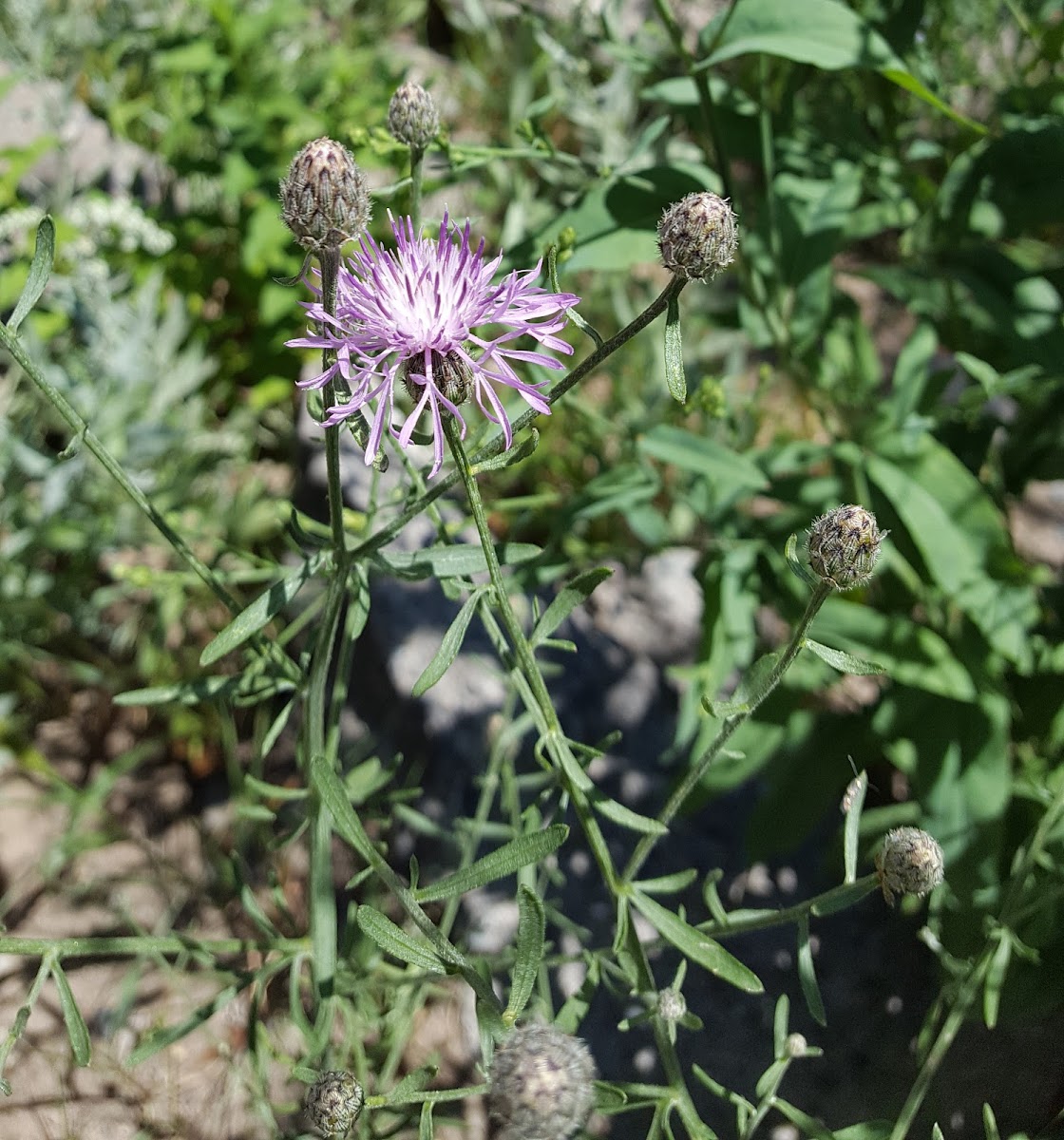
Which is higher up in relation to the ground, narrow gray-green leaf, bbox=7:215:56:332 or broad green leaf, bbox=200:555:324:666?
narrow gray-green leaf, bbox=7:215:56:332

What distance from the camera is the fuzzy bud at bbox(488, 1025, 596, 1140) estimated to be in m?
1.15

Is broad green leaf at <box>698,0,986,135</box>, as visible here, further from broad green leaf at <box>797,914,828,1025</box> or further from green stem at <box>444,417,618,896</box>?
broad green leaf at <box>797,914,828,1025</box>

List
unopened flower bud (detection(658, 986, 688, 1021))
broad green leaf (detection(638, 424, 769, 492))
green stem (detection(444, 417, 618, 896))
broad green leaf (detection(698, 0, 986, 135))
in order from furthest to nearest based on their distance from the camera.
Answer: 1. broad green leaf (detection(638, 424, 769, 492))
2. broad green leaf (detection(698, 0, 986, 135))
3. unopened flower bud (detection(658, 986, 688, 1021))
4. green stem (detection(444, 417, 618, 896))

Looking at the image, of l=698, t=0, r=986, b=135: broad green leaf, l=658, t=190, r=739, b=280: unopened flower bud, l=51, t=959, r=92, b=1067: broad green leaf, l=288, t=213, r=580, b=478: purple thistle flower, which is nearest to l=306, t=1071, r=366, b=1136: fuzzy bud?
l=51, t=959, r=92, b=1067: broad green leaf

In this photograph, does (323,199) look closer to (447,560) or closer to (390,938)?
(447,560)

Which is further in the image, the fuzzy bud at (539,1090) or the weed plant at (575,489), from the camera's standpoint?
the weed plant at (575,489)

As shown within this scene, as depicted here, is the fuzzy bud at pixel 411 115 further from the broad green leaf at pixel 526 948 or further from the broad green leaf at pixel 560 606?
the broad green leaf at pixel 526 948

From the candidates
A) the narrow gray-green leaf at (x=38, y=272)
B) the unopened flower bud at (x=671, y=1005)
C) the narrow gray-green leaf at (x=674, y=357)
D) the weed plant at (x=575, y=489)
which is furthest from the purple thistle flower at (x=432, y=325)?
the unopened flower bud at (x=671, y=1005)

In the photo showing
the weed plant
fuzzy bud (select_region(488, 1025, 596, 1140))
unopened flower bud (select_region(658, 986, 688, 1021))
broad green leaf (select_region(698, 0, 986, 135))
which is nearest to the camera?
fuzzy bud (select_region(488, 1025, 596, 1140))

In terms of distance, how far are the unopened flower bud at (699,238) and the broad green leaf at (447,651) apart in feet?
1.57

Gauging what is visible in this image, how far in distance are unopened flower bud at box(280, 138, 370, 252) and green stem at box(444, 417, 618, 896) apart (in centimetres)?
25

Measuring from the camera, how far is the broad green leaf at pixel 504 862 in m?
1.29

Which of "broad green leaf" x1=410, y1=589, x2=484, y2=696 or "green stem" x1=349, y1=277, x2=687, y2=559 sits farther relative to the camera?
"broad green leaf" x1=410, y1=589, x2=484, y2=696

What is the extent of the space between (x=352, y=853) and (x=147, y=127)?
2.57 meters
